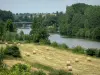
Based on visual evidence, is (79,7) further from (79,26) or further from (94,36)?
(94,36)

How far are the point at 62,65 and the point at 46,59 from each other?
2916mm

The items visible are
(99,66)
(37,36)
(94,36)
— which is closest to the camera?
(99,66)

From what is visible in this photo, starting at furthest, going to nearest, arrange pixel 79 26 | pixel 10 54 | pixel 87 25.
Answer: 1. pixel 79 26
2. pixel 87 25
3. pixel 10 54

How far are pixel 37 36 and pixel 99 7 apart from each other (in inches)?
2589

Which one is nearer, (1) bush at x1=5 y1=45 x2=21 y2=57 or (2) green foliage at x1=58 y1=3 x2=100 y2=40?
(1) bush at x1=5 y1=45 x2=21 y2=57

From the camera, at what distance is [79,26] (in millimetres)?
111188

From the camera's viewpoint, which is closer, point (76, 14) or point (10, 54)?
point (10, 54)

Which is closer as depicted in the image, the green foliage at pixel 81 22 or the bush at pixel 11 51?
the bush at pixel 11 51

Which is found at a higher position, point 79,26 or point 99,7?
point 99,7

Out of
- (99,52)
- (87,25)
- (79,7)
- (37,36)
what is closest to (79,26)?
(87,25)

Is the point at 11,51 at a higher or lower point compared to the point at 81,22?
higher

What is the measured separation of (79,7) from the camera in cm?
13062

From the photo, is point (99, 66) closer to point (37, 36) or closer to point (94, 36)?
point (37, 36)

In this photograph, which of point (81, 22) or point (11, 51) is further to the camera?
point (81, 22)
